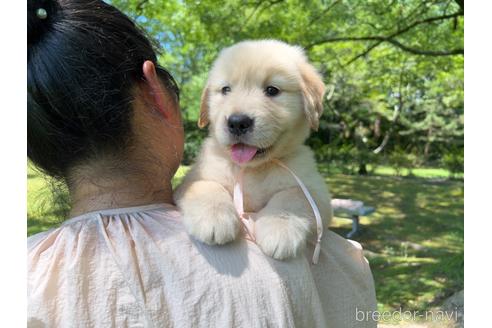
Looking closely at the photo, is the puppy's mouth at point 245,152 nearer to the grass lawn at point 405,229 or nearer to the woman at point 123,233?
the woman at point 123,233

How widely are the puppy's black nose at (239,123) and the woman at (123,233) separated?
304 mm

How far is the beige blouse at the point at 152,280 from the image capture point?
1273 millimetres

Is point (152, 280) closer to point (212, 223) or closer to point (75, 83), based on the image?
point (212, 223)

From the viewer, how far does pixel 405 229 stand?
356 inches

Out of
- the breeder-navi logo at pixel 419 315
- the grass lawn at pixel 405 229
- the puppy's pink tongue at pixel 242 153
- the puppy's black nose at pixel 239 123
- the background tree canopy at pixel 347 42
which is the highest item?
the background tree canopy at pixel 347 42

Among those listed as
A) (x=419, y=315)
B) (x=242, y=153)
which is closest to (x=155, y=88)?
(x=242, y=153)

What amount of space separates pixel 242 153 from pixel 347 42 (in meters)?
8.42

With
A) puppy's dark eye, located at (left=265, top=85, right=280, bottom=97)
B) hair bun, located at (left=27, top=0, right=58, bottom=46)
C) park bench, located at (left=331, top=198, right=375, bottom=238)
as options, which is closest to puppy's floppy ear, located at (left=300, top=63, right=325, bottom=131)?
puppy's dark eye, located at (left=265, top=85, right=280, bottom=97)

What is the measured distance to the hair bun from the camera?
4.62 ft

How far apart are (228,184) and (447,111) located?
18112 mm

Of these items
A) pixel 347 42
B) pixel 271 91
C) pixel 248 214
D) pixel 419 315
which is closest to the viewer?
pixel 248 214

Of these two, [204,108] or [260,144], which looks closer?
[260,144]

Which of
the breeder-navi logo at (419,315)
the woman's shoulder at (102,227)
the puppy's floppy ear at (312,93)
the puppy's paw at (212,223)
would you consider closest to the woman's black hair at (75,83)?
the woman's shoulder at (102,227)
